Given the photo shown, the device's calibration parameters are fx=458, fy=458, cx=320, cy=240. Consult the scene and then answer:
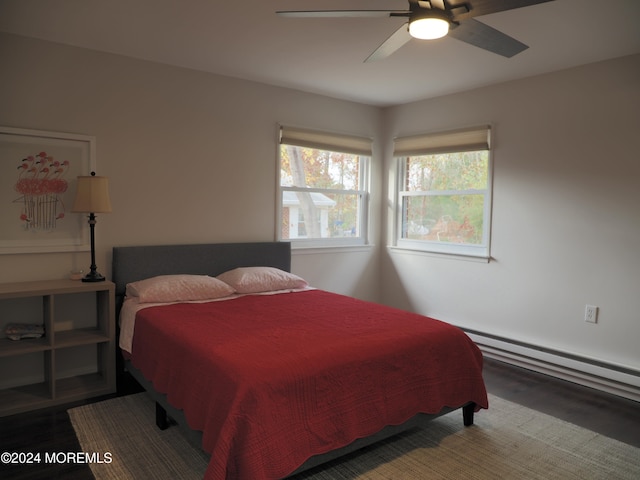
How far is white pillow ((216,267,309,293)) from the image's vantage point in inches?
140

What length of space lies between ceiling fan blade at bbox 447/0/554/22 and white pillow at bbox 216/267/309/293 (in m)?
2.33

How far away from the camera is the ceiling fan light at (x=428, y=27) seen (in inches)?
78.2

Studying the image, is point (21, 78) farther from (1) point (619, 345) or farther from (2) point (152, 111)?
(1) point (619, 345)

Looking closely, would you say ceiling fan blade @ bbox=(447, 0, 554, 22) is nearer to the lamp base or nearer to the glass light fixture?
the glass light fixture

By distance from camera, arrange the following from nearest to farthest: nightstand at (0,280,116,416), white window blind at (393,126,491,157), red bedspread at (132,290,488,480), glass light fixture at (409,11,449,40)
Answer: red bedspread at (132,290,488,480) < glass light fixture at (409,11,449,40) < nightstand at (0,280,116,416) < white window blind at (393,126,491,157)

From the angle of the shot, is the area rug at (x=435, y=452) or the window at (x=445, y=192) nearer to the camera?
the area rug at (x=435, y=452)

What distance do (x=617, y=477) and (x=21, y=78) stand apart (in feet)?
13.7

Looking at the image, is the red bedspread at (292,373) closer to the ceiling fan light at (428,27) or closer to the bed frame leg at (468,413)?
the bed frame leg at (468,413)

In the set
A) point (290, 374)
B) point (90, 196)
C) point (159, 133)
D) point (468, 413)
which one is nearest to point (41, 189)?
point (90, 196)

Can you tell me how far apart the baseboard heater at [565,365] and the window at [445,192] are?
80cm

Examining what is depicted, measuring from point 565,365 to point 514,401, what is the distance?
0.69 m

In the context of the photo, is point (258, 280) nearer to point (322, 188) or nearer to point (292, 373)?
point (322, 188)

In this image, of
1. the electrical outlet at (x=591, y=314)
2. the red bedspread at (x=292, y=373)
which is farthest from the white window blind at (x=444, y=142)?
the red bedspread at (x=292, y=373)

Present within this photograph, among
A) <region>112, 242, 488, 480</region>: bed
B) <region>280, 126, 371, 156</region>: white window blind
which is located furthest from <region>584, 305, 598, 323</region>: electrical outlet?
<region>280, 126, 371, 156</region>: white window blind
